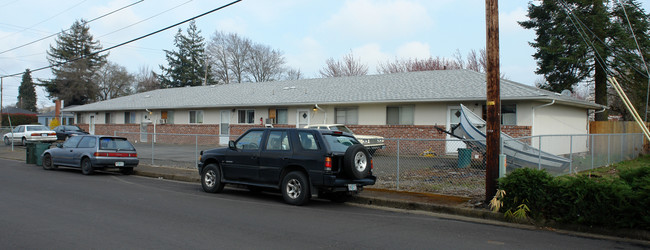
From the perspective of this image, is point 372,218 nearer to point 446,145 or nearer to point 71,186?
point 71,186

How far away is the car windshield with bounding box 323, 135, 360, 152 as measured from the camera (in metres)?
9.57

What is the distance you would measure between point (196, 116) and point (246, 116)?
465 centimetres

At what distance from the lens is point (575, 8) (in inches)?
1032

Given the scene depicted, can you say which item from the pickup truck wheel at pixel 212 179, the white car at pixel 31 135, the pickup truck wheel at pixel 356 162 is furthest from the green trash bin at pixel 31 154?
the pickup truck wheel at pixel 356 162

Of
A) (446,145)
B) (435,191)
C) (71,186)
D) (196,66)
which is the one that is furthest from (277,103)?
(196,66)

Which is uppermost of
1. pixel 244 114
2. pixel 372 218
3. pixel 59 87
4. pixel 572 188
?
pixel 59 87

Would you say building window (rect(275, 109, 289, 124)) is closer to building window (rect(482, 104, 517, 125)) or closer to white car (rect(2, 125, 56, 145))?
building window (rect(482, 104, 517, 125))

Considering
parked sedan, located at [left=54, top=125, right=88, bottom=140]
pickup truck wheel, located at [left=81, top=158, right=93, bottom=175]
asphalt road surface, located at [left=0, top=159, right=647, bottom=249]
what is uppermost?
parked sedan, located at [left=54, top=125, right=88, bottom=140]

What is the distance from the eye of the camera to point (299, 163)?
9570 millimetres

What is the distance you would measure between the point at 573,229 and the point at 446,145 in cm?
1159

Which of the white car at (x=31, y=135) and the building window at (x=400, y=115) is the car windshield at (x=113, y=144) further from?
the white car at (x=31, y=135)

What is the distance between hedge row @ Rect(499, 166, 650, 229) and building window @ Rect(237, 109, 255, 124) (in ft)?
67.1

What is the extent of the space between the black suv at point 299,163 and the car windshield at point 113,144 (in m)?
6.37

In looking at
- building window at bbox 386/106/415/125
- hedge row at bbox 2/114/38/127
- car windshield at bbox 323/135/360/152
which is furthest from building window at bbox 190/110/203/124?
hedge row at bbox 2/114/38/127
